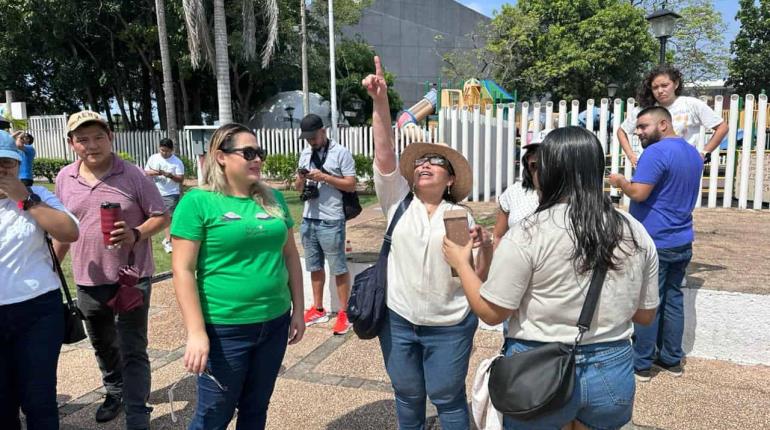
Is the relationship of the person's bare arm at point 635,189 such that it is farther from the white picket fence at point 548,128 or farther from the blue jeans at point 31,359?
the blue jeans at point 31,359

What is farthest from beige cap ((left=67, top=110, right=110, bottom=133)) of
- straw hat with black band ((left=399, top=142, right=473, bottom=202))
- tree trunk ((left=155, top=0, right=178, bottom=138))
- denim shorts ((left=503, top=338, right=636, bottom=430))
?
tree trunk ((left=155, top=0, right=178, bottom=138))

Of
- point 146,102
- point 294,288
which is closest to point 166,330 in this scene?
point 294,288

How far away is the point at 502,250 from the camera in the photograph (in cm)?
183

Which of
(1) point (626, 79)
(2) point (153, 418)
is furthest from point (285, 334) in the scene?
(1) point (626, 79)

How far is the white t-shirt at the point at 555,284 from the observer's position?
70.4 inches

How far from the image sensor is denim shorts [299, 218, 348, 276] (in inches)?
184

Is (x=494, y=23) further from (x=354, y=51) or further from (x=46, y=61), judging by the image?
(x=46, y=61)

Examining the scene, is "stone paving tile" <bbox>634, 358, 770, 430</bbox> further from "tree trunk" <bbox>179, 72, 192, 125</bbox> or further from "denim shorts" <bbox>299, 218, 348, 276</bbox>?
"tree trunk" <bbox>179, 72, 192, 125</bbox>

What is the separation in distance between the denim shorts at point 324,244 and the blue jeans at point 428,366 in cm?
218

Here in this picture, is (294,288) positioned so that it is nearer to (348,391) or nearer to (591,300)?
(348,391)

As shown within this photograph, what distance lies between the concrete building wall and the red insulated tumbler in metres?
34.5

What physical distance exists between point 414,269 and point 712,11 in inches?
1397

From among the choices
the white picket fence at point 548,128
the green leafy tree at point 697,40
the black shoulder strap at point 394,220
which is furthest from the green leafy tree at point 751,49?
the black shoulder strap at point 394,220

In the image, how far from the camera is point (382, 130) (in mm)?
2537
